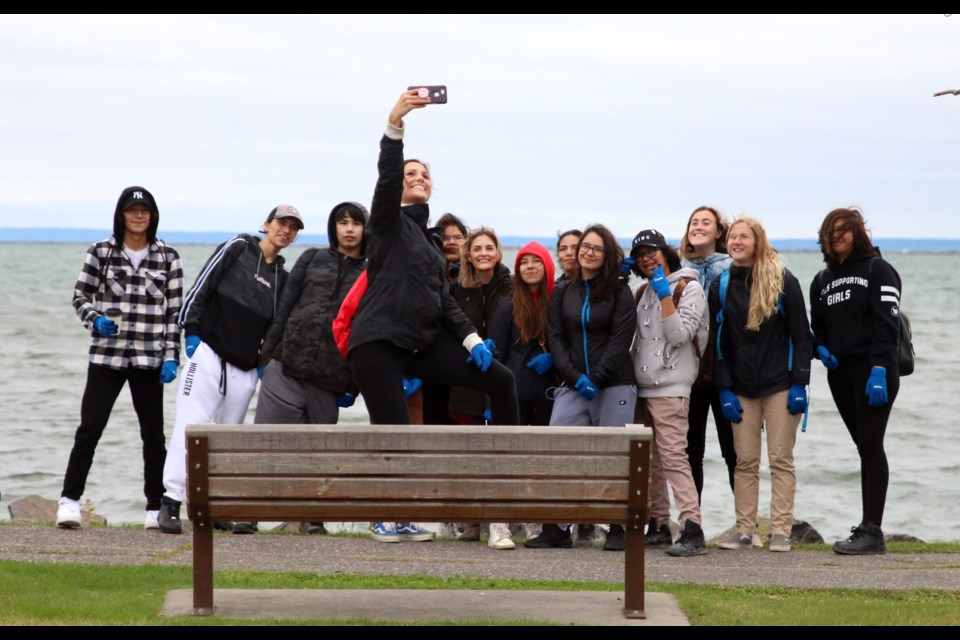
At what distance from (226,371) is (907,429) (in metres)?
17.4

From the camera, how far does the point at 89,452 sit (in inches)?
349

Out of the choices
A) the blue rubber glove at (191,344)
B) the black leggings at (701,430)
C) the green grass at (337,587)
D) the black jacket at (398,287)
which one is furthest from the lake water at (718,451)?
the black jacket at (398,287)

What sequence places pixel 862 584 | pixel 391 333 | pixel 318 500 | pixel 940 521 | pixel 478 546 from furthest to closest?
pixel 940 521 < pixel 478 546 < pixel 862 584 < pixel 391 333 < pixel 318 500

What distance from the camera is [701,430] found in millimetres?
9281

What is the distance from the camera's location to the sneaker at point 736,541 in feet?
29.0

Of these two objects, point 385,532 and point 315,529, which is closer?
point 385,532

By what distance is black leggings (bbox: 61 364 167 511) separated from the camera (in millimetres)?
8844

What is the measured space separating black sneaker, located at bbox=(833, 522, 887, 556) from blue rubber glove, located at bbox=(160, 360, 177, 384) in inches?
178

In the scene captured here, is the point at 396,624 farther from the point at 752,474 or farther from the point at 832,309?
the point at 832,309

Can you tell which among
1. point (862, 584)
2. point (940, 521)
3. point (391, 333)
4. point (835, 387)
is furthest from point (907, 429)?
point (391, 333)

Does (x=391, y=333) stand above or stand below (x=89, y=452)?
above

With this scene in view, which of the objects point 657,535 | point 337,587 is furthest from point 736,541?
point 337,587

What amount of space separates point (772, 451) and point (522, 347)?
182cm

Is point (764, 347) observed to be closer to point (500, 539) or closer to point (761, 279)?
point (761, 279)
